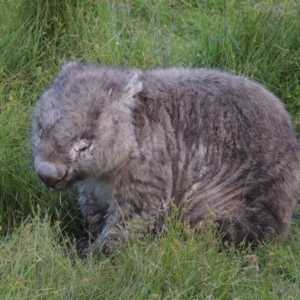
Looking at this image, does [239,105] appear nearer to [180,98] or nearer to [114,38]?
[180,98]

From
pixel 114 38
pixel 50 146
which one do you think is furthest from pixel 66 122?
pixel 114 38

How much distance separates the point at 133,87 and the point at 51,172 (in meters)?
0.86

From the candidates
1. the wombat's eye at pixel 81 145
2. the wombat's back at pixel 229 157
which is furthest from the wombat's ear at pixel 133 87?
the wombat's eye at pixel 81 145

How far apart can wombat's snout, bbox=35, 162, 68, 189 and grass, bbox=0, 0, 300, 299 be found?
1.01 feet

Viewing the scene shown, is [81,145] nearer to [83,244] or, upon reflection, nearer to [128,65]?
[83,244]

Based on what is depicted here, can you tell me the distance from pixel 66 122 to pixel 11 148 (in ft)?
3.80

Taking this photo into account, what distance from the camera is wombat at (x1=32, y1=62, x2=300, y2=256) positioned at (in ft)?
20.2

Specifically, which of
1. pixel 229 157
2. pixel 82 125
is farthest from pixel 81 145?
pixel 229 157

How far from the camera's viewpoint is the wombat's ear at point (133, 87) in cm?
633

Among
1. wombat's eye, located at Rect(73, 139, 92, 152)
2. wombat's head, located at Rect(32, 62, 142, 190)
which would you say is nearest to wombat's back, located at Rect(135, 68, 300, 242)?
wombat's head, located at Rect(32, 62, 142, 190)

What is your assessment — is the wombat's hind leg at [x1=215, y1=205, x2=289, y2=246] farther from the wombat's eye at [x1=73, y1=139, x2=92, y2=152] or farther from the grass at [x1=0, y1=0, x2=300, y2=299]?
the wombat's eye at [x1=73, y1=139, x2=92, y2=152]

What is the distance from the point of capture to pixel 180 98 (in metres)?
6.63

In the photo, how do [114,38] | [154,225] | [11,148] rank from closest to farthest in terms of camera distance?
[154,225], [11,148], [114,38]

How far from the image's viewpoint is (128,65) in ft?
26.0
